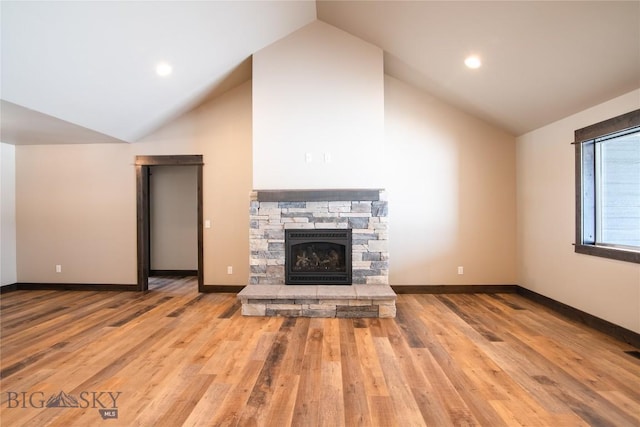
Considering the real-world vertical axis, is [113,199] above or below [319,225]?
above

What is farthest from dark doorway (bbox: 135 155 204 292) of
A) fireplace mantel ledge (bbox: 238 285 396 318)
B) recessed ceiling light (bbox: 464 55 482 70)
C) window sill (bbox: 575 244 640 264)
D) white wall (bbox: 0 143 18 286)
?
window sill (bbox: 575 244 640 264)

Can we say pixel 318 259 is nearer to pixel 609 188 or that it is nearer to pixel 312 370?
pixel 312 370

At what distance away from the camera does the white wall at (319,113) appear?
4078 millimetres

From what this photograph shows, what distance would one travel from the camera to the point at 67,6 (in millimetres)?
2357

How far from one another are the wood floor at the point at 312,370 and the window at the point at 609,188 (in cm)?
93

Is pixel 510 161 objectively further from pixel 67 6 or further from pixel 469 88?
pixel 67 6

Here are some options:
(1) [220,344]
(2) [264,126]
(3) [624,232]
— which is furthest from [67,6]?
(3) [624,232]

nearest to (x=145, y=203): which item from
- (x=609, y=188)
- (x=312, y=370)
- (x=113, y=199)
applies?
(x=113, y=199)

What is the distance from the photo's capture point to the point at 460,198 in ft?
15.5

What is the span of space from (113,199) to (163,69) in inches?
98.9

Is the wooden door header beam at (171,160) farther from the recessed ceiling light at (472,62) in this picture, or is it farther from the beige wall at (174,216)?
the recessed ceiling light at (472,62)

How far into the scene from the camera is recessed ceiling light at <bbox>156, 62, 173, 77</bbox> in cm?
345
